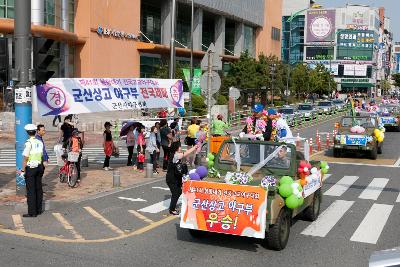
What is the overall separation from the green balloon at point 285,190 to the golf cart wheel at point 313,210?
6.92ft

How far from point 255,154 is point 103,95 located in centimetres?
764

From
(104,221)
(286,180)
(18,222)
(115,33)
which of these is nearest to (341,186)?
(286,180)

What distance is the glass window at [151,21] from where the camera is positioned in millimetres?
54969

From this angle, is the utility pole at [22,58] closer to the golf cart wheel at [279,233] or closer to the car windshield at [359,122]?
the golf cart wheel at [279,233]

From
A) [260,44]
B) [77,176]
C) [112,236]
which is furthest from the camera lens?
[260,44]

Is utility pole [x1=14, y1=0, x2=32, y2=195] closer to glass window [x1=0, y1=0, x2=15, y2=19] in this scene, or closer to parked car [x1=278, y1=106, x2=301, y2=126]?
glass window [x1=0, y1=0, x2=15, y2=19]

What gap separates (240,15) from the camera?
2808 inches

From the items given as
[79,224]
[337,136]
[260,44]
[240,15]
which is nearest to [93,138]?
[337,136]

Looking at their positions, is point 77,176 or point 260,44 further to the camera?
point 260,44

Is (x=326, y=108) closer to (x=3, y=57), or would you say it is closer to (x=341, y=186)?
(x=341, y=186)

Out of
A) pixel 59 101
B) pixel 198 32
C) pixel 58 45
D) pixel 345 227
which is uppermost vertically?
pixel 198 32

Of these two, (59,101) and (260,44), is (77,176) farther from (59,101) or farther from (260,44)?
(260,44)

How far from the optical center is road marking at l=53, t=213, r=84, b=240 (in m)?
9.17

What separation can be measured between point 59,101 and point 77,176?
2.15 metres
